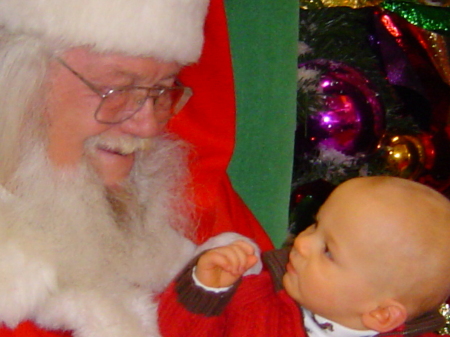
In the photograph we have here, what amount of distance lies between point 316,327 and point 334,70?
91 centimetres

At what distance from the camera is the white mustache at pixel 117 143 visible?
1214 millimetres

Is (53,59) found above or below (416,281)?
above

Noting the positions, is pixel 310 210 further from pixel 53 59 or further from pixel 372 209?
pixel 53 59

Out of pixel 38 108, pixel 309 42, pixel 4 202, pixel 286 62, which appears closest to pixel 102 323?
pixel 4 202

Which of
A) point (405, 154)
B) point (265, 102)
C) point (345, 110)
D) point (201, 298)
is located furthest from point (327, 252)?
point (405, 154)

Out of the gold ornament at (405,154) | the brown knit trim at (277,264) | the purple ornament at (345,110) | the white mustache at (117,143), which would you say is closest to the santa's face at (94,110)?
the white mustache at (117,143)

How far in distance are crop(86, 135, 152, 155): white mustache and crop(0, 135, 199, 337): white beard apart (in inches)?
2.0

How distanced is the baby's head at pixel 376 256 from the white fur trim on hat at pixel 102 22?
50cm

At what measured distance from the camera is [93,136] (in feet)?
3.97

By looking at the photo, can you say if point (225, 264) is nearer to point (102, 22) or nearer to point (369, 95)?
point (102, 22)

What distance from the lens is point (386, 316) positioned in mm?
1156

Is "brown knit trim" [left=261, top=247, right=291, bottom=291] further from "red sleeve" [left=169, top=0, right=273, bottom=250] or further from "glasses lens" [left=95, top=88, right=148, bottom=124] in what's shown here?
"glasses lens" [left=95, top=88, right=148, bottom=124]

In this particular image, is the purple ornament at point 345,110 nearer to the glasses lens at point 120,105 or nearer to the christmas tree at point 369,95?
the christmas tree at point 369,95

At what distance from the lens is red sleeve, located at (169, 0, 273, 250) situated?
1494mm
